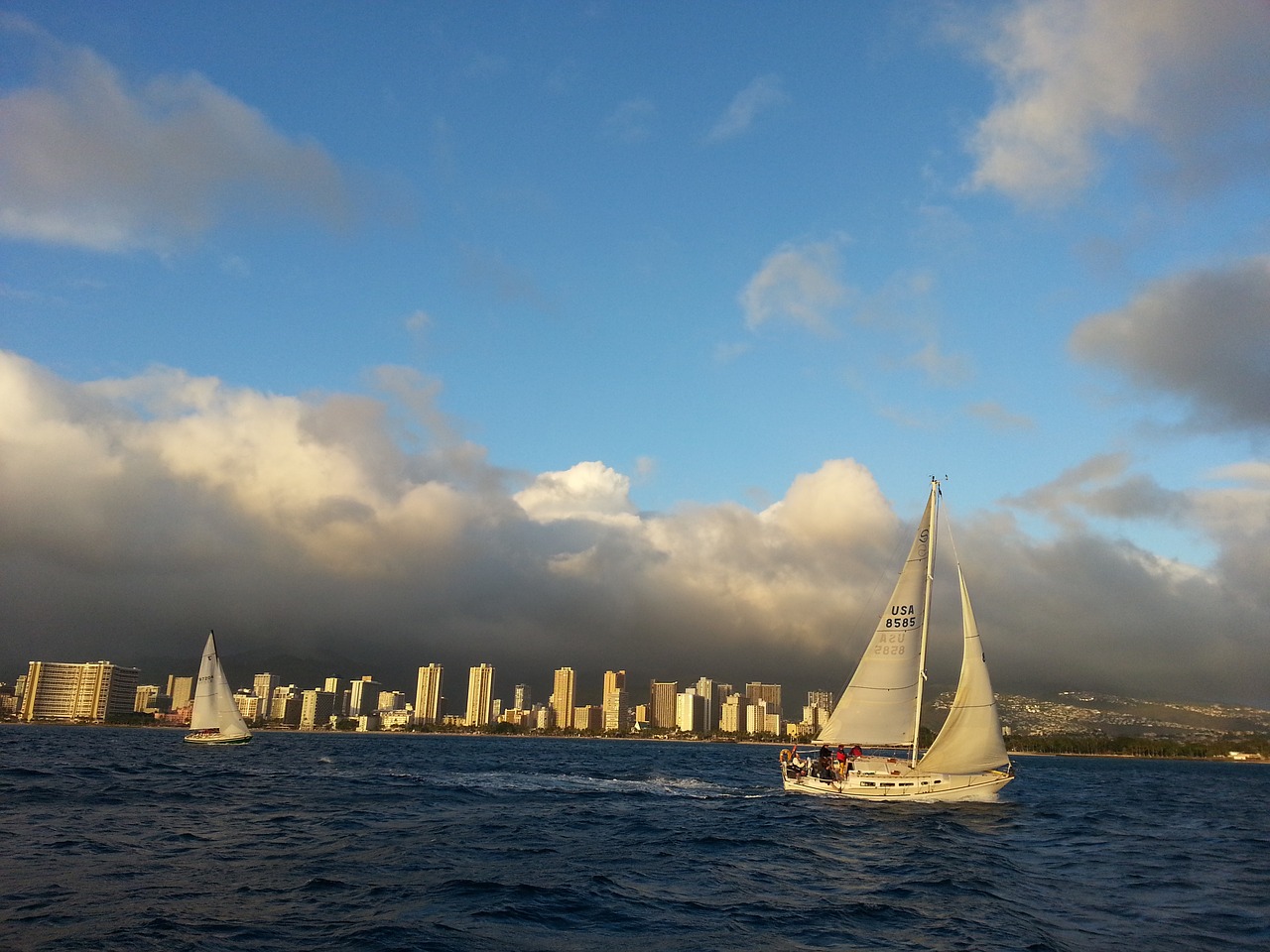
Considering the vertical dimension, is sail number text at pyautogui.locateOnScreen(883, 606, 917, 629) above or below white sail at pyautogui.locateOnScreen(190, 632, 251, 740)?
above

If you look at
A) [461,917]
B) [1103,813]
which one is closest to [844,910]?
[461,917]

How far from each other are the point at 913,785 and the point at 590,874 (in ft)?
91.6

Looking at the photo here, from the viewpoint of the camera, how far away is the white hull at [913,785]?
163ft

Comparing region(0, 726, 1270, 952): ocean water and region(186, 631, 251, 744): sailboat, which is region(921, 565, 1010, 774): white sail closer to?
region(0, 726, 1270, 952): ocean water

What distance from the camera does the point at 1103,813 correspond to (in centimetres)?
6138

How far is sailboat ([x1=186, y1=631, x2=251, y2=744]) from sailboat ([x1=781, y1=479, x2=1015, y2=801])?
8415cm

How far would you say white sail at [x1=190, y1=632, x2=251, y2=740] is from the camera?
10912 centimetres

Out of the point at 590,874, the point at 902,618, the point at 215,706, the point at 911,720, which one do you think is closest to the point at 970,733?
the point at 911,720

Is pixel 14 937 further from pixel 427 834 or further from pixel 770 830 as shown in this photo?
pixel 770 830

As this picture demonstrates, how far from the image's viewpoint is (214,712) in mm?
112250

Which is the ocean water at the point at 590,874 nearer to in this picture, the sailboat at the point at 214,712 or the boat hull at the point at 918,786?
the boat hull at the point at 918,786

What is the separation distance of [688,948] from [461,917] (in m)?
6.15

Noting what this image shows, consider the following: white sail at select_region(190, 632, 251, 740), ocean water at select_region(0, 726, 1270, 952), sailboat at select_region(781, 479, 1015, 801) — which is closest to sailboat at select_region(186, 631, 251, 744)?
white sail at select_region(190, 632, 251, 740)

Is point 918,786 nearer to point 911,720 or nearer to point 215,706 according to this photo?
point 911,720
